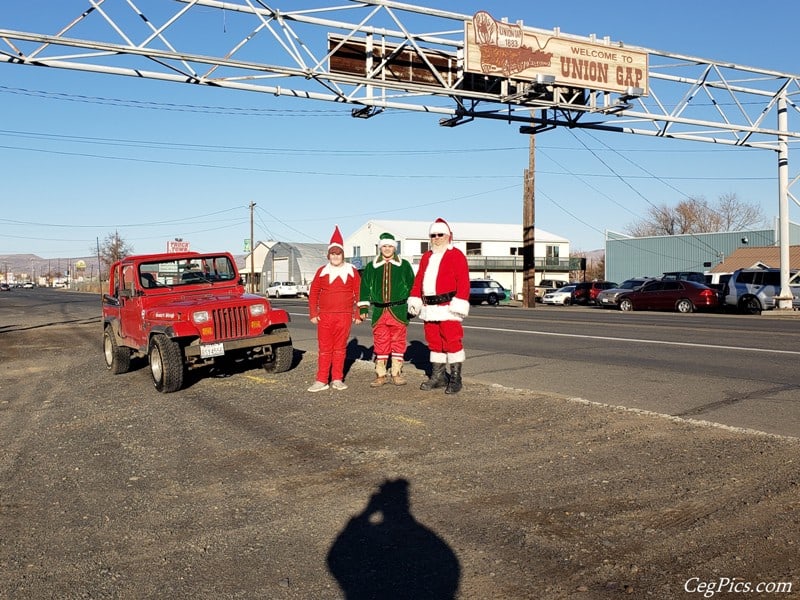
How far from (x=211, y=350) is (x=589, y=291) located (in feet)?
114

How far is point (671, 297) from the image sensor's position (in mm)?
30578

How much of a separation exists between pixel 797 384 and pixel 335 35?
1334cm

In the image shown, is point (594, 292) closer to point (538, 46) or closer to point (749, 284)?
point (749, 284)

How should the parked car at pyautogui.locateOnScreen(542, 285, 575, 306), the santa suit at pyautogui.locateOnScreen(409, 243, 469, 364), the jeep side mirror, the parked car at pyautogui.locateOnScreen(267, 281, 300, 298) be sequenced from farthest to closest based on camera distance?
1. the parked car at pyautogui.locateOnScreen(267, 281, 300, 298)
2. the parked car at pyautogui.locateOnScreen(542, 285, 575, 306)
3. the jeep side mirror
4. the santa suit at pyautogui.locateOnScreen(409, 243, 469, 364)

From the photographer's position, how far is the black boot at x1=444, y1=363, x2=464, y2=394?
8.25 m

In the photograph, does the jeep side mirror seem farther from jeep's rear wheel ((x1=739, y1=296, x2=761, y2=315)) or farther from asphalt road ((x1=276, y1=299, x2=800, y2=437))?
jeep's rear wheel ((x1=739, y1=296, x2=761, y2=315))

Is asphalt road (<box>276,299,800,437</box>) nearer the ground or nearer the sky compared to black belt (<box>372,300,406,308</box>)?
nearer the ground

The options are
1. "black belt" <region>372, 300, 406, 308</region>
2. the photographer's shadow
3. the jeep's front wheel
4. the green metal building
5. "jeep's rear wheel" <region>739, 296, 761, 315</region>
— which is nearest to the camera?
the photographer's shadow

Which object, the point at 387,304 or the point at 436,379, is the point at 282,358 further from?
the point at 436,379

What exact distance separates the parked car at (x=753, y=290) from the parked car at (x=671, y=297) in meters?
0.84

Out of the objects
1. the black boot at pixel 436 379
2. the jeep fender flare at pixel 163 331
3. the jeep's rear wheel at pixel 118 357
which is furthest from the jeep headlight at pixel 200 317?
the black boot at pixel 436 379

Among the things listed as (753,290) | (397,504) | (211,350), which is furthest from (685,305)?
(397,504)

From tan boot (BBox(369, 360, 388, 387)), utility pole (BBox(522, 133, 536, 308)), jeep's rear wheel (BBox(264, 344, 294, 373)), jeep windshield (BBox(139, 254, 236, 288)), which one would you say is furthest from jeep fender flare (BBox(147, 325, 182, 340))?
utility pole (BBox(522, 133, 536, 308))

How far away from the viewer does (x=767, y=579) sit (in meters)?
3.42
